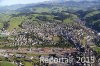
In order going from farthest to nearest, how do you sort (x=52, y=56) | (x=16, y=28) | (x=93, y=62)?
(x=16, y=28) → (x=52, y=56) → (x=93, y=62)

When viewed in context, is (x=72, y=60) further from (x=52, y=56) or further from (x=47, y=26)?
(x=47, y=26)

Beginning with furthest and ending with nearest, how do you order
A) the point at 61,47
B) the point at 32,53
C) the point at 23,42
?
the point at 23,42
the point at 61,47
the point at 32,53

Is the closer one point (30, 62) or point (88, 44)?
point (30, 62)

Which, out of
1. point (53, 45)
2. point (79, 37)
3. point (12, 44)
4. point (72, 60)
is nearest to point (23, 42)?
point (12, 44)

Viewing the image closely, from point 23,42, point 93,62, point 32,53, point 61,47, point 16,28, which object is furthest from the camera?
point 16,28

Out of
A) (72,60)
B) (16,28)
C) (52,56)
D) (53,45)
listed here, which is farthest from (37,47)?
(16,28)

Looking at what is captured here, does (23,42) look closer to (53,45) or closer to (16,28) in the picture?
(53,45)

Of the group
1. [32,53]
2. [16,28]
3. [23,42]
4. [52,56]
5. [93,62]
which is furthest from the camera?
[16,28]

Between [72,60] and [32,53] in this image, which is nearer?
[72,60]
